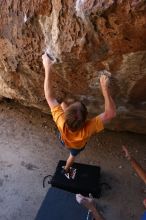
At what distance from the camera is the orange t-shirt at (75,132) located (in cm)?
279

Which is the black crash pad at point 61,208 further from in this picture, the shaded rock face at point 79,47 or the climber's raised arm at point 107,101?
the shaded rock face at point 79,47

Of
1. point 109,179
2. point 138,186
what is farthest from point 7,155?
point 138,186

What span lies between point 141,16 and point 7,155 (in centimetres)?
203

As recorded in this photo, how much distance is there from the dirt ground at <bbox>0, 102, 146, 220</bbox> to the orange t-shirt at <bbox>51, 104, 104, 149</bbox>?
0.70 m

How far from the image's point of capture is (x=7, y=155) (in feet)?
12.1

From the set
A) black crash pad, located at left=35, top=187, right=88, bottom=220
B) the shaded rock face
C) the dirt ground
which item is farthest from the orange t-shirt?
the dirt ground

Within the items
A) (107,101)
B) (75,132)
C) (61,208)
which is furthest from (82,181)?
(107,101)

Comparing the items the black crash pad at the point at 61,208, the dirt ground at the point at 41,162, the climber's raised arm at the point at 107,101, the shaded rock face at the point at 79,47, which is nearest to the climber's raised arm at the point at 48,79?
the shaded rock face at the point at 79,47

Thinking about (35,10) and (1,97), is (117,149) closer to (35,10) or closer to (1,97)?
(1,97)

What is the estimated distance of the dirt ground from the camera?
10.7 feet

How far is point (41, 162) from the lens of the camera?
3609 mm

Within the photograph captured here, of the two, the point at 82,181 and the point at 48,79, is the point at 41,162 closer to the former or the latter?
the point at 82,181

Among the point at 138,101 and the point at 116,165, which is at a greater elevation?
the point at 138,101

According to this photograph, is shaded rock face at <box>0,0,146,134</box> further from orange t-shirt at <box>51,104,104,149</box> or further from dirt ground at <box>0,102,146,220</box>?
dirt ground at <box>0,102,146,220</box>
